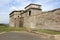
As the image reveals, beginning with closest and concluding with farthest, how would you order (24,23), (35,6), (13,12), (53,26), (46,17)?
(53,26)
(46,17)
(24,23)
(35,6)
(13,12)

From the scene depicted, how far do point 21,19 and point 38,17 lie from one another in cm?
783

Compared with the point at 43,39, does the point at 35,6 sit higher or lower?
higher

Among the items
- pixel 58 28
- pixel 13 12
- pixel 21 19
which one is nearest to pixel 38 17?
pixel 58 28

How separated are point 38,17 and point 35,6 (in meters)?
10.5

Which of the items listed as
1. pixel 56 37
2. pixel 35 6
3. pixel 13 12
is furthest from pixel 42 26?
pixel 13 12

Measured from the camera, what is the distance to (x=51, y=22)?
18.7m

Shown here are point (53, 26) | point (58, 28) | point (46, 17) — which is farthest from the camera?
point (46, 17)

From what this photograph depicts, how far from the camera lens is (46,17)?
1961cm

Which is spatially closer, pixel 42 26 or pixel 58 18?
pixel 58 18

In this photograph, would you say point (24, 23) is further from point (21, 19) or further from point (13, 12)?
point (13, 12)

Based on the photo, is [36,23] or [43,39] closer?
[43,39]

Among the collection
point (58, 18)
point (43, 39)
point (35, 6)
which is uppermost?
point (35, 6)

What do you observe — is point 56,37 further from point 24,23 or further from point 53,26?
point 24,23

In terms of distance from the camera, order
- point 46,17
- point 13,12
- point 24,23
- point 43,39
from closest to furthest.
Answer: point 43,39 → point 46,17 → point 24,23 → point 13,12
